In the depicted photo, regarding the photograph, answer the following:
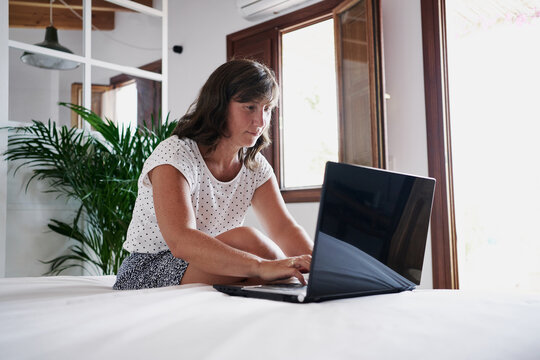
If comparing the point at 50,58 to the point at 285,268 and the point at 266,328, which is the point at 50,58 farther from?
the point at 266,328

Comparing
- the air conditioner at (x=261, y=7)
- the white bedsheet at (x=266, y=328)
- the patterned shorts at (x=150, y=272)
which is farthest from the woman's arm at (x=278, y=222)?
the air conditioner at (x=261, y=7)

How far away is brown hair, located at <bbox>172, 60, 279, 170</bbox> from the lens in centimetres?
150

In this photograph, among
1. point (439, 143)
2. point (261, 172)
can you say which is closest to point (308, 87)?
point (439, 143)

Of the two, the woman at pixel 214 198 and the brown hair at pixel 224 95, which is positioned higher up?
the brown hair at pixel 224 95

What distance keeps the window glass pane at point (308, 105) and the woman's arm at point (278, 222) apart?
2180 millimetres

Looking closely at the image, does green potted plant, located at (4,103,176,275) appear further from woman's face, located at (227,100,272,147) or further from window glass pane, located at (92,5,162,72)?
woman's face, located at (227,100,272,147)

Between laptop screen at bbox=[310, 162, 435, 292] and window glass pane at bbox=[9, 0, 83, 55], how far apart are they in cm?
235

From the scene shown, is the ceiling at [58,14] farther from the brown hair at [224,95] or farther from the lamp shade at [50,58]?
the brown hair at [224,95]

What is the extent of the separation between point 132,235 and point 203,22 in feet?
11.7

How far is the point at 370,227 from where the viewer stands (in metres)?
1.01

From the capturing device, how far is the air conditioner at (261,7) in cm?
387

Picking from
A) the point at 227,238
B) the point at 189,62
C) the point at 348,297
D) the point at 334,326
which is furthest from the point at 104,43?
the point at 334,326

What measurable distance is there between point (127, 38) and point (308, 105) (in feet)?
4.84

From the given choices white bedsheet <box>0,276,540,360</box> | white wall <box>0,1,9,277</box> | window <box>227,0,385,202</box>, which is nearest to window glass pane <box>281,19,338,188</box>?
window <box>227,0,385,202</box>
